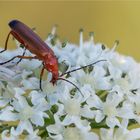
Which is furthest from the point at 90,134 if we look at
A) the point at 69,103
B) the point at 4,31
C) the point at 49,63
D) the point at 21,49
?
the point at 4,31

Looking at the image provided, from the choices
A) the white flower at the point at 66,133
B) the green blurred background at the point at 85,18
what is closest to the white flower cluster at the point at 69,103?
the white flower at the point at 66,133

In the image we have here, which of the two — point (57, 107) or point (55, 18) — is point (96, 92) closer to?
point (57, 107)

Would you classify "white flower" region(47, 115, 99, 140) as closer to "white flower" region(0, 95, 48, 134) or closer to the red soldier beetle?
"white flower" region(0, 95, 48, 134)

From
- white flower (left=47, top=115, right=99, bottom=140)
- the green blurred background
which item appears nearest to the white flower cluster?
white flower (left=47, top=115, right=99, bottom=140)

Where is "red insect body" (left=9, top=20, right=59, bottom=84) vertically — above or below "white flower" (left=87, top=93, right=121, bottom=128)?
above

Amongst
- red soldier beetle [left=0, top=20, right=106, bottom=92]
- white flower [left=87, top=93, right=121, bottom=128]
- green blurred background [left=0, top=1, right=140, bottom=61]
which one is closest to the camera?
white flower [left=87, top=93, right=121, bottom=128]

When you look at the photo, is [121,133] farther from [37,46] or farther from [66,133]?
[37,46]

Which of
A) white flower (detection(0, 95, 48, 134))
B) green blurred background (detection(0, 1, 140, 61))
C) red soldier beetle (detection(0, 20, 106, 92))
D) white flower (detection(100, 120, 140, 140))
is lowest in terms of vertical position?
green blurred background (detection(0, 1, 140, 61))

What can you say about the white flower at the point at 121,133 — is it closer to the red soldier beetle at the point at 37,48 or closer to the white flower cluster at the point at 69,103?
the white flower cluster at the point at 69,103
